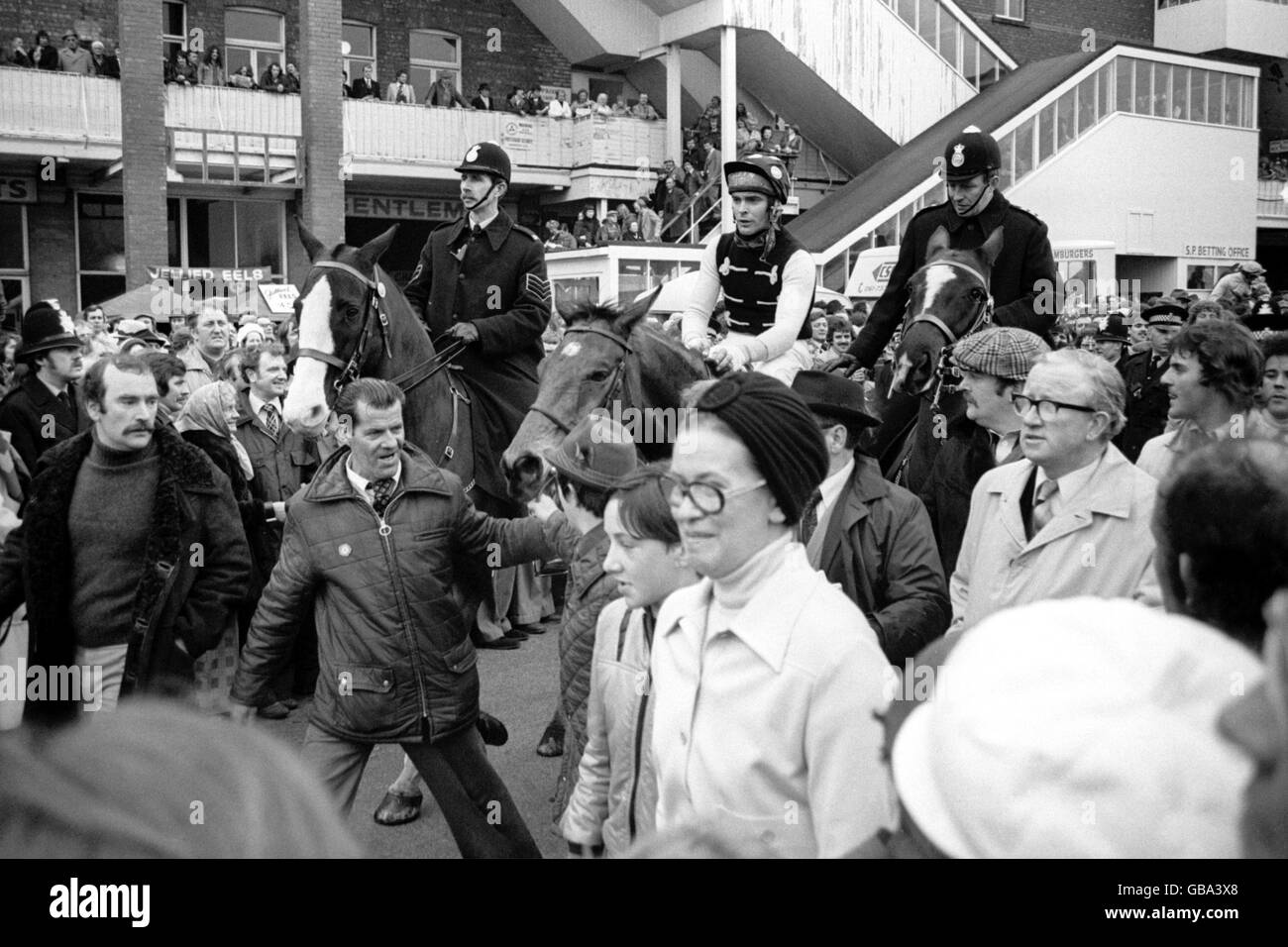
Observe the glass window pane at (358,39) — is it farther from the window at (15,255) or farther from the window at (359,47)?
the window at (15,255)

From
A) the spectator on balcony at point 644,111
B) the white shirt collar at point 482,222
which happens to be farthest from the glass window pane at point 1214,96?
→ the white shirt collar at point 482,222

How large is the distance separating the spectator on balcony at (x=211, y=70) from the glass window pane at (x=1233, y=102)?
26627 millimetres

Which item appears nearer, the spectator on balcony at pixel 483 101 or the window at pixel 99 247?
the window at pixel 99 247

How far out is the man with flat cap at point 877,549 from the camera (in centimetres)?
422

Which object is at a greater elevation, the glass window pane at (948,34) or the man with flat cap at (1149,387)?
the glass window pane at (948,34)

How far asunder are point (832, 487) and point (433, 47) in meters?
31.3

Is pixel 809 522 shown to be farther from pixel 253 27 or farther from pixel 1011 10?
pixel 1011 10

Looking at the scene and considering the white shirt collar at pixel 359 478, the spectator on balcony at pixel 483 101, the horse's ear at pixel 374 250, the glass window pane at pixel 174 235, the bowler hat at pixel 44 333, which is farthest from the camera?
the spectator on balcony at pixel 483 101

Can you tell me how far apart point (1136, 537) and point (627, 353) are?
2572mm

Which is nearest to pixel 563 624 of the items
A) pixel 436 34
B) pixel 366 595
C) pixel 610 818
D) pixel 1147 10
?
pixel 366 595

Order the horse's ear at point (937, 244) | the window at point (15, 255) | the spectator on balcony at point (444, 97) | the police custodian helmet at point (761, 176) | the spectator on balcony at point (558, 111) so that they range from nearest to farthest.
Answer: the police custodian helmet at point (761, 176) → the horse's ear at point (937, 244) → the window at point (15, 255) → the spectator on balcony at point (444, 97) → the spectator on balcony at point (558, 111)

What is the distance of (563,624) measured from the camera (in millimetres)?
4551

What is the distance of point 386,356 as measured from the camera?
23.6ft
